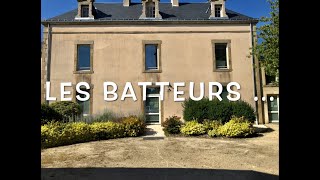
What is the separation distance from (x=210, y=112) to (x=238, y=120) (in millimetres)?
1333

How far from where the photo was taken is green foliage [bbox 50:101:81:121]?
13.8m

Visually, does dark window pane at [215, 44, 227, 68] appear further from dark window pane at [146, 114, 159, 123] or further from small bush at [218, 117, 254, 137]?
small bush at [218, 117, 254, 137]

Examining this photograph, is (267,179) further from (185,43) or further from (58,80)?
(58,80)

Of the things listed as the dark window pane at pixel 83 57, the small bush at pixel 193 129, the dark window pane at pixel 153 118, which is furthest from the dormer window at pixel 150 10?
the small bush at pixel 193 129

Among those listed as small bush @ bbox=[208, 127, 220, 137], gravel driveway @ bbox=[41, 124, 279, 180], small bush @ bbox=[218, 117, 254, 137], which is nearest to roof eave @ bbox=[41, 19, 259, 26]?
small bush @ bbox=[218, 117, 254, 137]

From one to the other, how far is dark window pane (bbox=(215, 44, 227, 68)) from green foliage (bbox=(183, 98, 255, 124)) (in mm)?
3420

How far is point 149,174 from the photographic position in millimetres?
6594

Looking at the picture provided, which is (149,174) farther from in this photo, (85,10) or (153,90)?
(85,10)

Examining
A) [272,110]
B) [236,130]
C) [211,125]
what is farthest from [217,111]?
[272,110]

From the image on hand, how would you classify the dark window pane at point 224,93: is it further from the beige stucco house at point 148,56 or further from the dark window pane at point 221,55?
the dark window pane at point 221,55

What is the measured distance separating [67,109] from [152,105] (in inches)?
189

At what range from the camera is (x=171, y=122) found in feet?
43.0

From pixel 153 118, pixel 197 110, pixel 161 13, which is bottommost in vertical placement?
pixel 153 118
